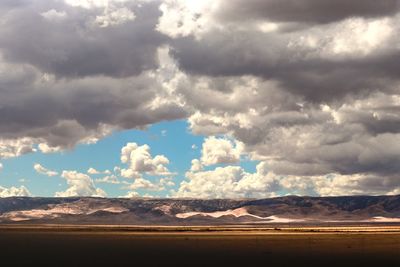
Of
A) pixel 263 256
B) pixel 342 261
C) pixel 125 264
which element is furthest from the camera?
pixel 263 256

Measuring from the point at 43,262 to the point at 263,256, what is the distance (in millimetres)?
22642

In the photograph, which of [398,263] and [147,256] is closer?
[398,263]

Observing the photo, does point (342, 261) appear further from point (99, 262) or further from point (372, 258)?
point (99, 262)

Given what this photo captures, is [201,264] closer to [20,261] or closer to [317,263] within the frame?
[317,263]

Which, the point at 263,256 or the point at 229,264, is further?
the point at 263,256

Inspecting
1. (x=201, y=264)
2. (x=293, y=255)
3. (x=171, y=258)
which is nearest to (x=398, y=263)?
(x=293, y=255)

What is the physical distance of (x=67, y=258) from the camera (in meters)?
60.6

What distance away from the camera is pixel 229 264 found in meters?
53.8

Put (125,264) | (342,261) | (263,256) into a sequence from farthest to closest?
(263,256) < (342,261) < (125,264)

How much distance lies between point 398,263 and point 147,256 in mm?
25385

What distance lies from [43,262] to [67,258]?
213 inches

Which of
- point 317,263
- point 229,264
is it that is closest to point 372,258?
point 317,263

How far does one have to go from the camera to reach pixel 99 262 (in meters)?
55.4

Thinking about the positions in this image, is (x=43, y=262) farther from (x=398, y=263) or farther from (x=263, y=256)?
(x=398, y=263)
